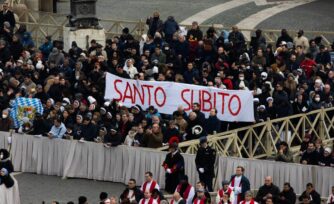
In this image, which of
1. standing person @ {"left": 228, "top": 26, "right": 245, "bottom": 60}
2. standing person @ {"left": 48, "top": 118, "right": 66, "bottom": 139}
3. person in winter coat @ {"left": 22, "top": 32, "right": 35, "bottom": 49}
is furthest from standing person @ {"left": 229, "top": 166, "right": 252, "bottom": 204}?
person in winter coat @ {"left": 22, "top": 32, "right": 35, "bottom": 49}

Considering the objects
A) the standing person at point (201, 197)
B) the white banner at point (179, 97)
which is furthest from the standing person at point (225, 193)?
the white banner at point (179, 97)

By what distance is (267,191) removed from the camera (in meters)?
41.7

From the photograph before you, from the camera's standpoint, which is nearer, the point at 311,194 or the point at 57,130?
the point at 311,194

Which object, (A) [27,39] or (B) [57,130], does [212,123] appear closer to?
(B) [57,130]

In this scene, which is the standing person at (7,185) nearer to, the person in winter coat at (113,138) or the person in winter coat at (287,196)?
the person in winter coat at (113,138)

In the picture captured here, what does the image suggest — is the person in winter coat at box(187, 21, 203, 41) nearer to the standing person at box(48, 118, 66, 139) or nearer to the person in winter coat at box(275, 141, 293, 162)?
the standing person at box(48, 118, 66, 139)

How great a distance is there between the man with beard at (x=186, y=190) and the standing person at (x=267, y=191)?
1.37m

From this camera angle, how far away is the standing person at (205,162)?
145 ft

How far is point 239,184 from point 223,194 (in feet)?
3.34

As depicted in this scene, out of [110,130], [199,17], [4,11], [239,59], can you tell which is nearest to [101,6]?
[199,17]

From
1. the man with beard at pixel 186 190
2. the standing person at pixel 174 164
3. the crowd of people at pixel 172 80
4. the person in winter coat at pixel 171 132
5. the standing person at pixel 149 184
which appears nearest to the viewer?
the man with beard at pixel 186 190

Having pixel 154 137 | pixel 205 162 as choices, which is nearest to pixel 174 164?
pixel 205 162

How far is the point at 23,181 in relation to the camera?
46688 mm

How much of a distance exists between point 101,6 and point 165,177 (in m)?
21.8
